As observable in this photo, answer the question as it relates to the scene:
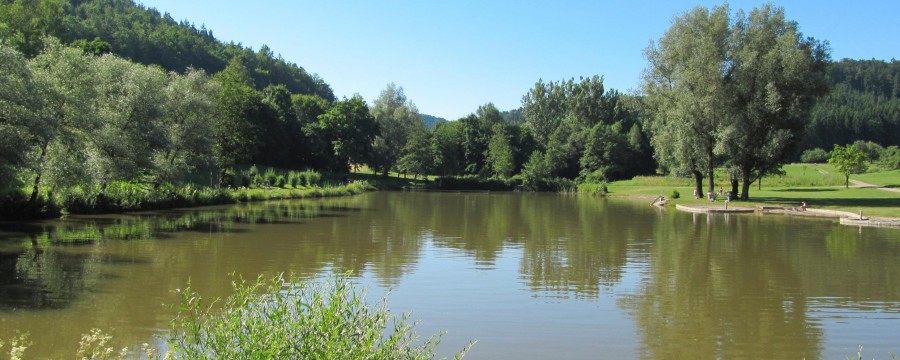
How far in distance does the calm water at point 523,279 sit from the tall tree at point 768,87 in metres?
→ 14.9

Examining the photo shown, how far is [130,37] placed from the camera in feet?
363

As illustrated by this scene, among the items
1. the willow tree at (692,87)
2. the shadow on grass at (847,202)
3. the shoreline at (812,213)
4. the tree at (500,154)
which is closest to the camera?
the shoreline at (812,213)

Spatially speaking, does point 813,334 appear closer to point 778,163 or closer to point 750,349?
point 750,349

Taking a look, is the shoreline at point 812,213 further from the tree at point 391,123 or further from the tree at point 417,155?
the tree at point 391,123

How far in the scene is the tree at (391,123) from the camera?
90.9 meters

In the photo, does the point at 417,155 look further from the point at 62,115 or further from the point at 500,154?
the point at 62,115

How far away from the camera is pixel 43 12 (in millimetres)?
71375

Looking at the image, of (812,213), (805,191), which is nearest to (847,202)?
(812,213)

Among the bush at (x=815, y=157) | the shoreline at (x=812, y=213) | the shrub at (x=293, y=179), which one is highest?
the bush at (x=815, y=157)

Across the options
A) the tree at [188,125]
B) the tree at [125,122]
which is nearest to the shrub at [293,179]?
the tree at [188,125]

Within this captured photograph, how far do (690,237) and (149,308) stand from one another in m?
22.1

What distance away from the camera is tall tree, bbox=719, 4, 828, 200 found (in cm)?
4306

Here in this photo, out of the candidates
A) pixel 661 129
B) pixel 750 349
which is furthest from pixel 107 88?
Answer: pixel 661 129

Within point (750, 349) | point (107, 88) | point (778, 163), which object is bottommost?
point (750, 349)
